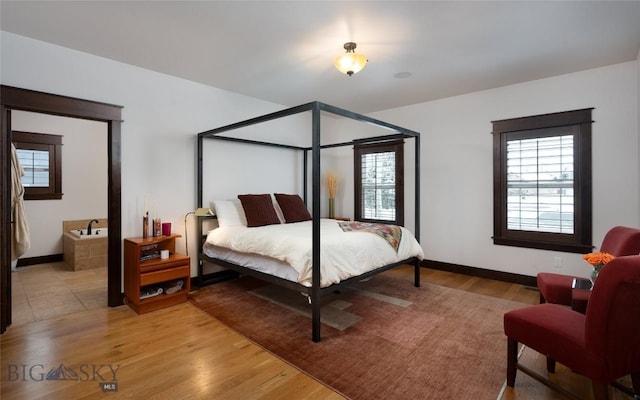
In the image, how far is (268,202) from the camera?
4285mm

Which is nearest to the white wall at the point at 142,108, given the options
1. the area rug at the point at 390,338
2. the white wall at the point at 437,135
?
the white wall at the point at 437,135

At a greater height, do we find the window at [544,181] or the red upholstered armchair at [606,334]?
the window at [544,181]

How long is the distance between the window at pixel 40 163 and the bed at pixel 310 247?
3.16 meters

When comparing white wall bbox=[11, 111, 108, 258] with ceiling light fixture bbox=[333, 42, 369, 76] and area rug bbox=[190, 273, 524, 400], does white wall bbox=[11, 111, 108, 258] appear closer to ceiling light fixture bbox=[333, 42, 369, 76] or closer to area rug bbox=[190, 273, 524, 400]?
area rug bbox=[190, 273, 524, 400]

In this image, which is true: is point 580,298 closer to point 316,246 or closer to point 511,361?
point 511,361

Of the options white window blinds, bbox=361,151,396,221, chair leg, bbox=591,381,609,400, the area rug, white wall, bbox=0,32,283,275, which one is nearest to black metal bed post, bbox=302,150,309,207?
white window blinds, bbox=361,151,396,221

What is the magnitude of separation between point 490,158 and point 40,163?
7.21 metres

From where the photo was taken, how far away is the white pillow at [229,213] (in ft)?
12.8

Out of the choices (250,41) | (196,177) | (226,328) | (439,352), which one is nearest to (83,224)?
(196,177)

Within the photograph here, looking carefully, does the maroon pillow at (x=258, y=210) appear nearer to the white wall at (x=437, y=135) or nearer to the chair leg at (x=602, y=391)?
the white wall at (x=437, y=135)

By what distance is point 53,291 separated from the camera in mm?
3680

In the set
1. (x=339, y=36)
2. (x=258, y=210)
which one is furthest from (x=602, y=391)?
(x=258, y=210)

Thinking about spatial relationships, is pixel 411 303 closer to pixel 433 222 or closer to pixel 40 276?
pixel 433 222

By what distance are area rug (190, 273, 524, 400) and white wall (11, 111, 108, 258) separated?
3353 millimetres
